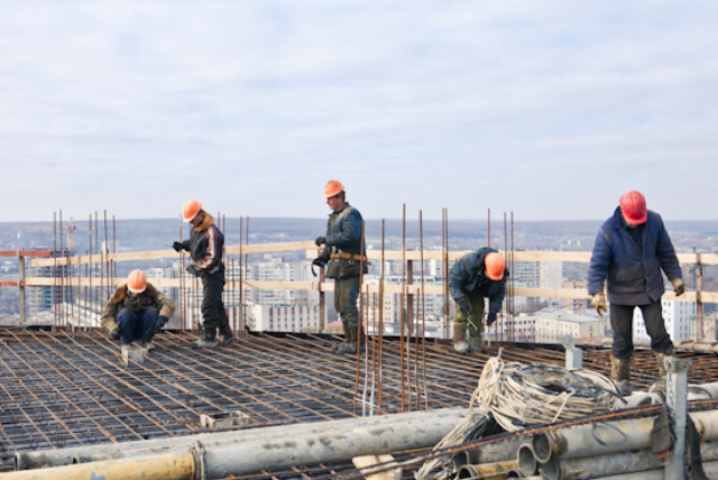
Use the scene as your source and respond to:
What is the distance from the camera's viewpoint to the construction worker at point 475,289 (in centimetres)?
654

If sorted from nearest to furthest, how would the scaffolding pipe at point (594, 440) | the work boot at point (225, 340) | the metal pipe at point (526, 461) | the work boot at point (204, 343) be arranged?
the scaffolding pipe at point (594, 440) → the metal pipe at point (526, 461) → the work boot at point (204, 343) → the work boot at point (225, 340)

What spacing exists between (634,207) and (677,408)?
2332 mm

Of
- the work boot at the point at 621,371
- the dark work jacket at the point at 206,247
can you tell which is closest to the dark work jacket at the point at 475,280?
the work boot at the point at 621,371

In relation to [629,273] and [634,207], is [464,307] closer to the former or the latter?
[629,273]

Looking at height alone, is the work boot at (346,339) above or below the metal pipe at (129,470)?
below

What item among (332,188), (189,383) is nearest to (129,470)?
(189,383)

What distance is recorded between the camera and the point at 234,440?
2.80 metres

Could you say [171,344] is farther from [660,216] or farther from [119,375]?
[660,216]

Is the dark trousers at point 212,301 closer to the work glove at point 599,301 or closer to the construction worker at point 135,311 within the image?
the construction worker at point 135,311

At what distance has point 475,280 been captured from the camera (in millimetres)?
6668

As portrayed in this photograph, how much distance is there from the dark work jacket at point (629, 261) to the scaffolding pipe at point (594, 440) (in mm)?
2297

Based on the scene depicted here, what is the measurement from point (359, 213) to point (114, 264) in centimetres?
408

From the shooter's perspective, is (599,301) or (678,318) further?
(678,318)

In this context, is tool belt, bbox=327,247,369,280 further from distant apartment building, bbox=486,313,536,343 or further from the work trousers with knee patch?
distant apartment building, bbox=486,313,536,343
